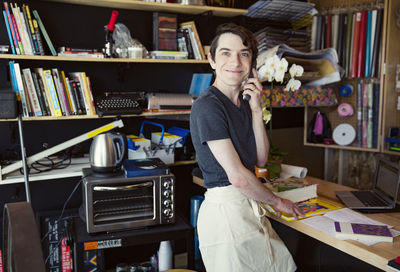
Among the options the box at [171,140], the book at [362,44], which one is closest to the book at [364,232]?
Answer: the box at [171,140]

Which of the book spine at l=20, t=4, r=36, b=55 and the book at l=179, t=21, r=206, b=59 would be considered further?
the book at l=179, t=21, r=206, b=59

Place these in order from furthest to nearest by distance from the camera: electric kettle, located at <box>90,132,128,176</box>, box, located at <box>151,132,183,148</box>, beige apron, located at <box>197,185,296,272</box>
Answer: box, located at <box>151,132,183,148</box>, electric kettle, located at <box>90,132,128,176</box>, beige apron, located at <box>197,185,296,272</box>

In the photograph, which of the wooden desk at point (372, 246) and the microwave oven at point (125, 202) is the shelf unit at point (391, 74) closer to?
the wooden desk at point (372, 246)

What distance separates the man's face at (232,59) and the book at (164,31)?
127cm

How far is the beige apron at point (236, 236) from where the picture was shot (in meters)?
1.54

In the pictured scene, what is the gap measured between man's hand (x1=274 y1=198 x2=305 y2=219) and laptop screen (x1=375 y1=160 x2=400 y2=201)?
1.66 ft

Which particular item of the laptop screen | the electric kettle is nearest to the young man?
the laptop screen

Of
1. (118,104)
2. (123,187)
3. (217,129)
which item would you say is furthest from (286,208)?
(118,104)

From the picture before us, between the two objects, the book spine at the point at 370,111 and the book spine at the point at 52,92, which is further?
the book spine at the point at 370,111

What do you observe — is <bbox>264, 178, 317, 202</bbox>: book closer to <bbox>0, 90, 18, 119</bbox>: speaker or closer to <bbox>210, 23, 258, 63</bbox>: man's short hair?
<bbox>210, 23, 258, 63</bbox>: man's short hair

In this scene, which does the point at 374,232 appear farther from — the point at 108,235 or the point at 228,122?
the point at 108,235

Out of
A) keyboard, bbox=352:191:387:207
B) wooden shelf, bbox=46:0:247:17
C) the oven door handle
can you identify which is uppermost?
wooden shelf, bbox=46:0:247:17

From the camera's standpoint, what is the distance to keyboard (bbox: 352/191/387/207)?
2008 mm

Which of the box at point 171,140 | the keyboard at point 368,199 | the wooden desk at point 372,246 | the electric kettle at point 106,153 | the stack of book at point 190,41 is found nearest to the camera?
the wooden desk at point 372,246
